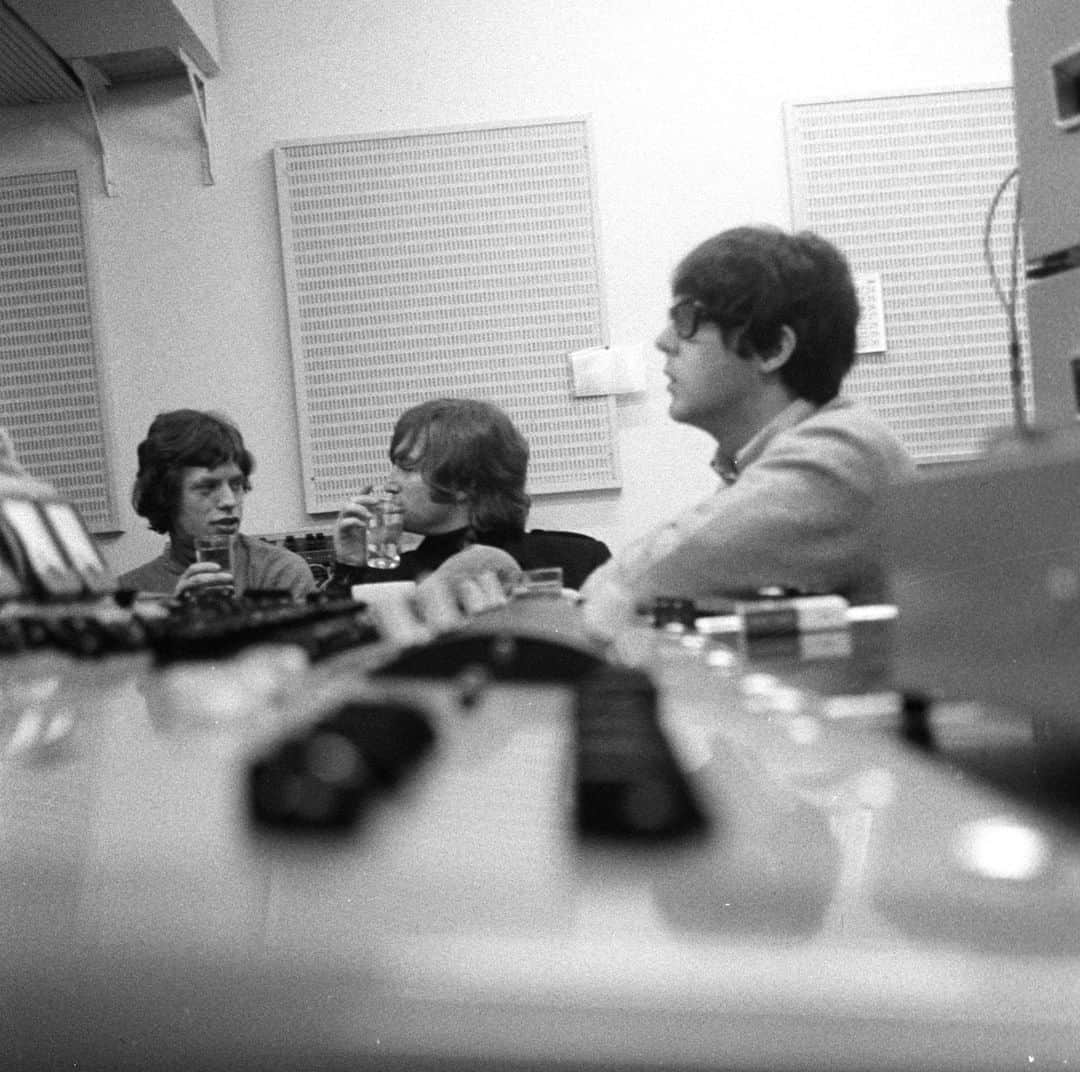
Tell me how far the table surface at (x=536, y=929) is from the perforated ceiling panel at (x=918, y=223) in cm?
354

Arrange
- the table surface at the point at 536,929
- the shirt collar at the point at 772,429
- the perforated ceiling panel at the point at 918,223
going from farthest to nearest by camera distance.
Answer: the perforated ceiling panel at the point at 918,223
the shirt collar at the point at 772,429
the table surface at the point at 536,929

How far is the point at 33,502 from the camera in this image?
0.55 meters

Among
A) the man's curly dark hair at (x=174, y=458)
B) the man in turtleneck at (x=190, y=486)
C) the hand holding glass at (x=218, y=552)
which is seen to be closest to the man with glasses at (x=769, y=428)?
the hand holding glass at (x=218, y=552)

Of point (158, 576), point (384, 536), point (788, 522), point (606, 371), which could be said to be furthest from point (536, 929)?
point (606, 371)

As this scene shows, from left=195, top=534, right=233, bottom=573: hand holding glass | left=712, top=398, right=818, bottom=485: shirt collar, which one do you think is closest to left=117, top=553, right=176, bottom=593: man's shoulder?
left=195, top=534, right=233, bottom=573: hand holding glass

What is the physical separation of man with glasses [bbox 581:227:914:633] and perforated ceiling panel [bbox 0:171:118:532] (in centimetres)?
235

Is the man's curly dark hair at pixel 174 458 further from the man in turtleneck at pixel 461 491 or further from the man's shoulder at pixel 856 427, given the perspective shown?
the man's shoulder at pixel 856 427

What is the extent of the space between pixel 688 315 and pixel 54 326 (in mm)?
2486

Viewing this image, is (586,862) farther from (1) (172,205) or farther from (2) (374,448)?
(1) (172,205)

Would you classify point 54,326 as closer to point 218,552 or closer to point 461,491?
point 461,491

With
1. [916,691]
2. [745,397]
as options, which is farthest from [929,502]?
[745,397]

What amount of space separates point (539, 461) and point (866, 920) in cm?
354

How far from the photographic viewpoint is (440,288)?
146 inches

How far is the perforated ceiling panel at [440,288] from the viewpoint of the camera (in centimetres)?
368
